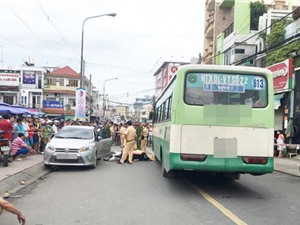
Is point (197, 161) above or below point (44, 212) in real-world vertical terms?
above

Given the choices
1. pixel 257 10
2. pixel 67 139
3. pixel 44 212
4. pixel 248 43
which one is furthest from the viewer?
pixel 257 10

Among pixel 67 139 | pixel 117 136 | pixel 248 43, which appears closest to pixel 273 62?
pixel 248 43

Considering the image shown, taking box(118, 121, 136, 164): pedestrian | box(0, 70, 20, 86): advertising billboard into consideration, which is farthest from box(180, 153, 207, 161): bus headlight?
box(0, 70, 20, 86): advertising billboard

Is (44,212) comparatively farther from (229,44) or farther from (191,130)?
(229,44)

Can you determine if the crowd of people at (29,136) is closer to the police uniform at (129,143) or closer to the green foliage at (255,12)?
the police uniform at (129,143)

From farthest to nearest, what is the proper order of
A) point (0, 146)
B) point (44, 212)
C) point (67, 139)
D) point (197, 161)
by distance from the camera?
1. point (67, 139)
2. point (0, 146)
3. point (197, 161)
4. point (44, 212)

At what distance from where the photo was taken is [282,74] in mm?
21688

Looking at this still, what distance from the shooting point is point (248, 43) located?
104 ft

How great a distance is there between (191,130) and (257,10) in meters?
30.3

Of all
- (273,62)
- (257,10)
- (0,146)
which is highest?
(257,10)

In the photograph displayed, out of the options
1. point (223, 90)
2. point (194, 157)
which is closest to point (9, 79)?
point (223, 90)

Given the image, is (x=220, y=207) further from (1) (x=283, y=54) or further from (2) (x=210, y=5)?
(2) (x=210, y=5)

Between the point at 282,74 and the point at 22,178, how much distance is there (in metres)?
16.9

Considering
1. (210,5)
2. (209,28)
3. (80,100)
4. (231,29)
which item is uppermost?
(210,5)
